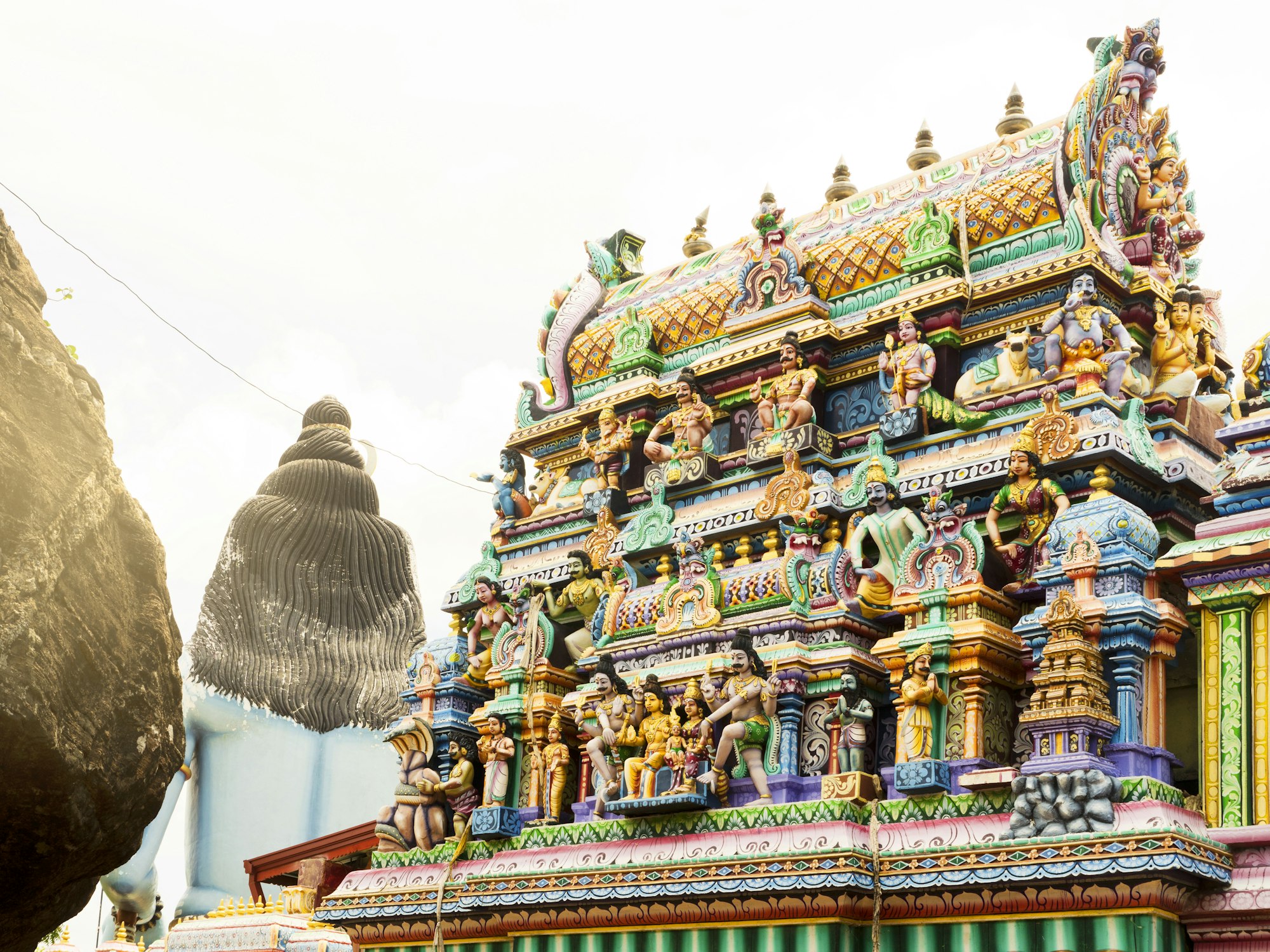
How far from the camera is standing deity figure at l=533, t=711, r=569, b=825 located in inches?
677

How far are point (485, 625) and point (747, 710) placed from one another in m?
5.31

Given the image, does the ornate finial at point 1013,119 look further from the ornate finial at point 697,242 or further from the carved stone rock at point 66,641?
the carved stone rock at point 66,641

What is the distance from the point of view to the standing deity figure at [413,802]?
18.3 metres

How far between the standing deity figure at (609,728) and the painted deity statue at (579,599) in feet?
6.77

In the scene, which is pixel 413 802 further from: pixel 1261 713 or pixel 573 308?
pixel 1261 713

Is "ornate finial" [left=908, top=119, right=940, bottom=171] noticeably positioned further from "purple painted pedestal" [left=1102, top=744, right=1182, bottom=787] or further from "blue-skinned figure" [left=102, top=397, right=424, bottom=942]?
"blue-skinned figure" [left=102, top=397, right=424, bottom=942]

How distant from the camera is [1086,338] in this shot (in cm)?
1551

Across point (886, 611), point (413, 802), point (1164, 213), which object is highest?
point (1164, 213)

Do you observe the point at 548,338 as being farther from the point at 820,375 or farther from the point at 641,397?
the point at 820,375

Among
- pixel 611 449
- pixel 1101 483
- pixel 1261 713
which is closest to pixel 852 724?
pixel 1101 483

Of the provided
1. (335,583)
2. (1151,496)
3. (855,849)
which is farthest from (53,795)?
(335,583)

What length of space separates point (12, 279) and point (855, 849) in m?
9.23

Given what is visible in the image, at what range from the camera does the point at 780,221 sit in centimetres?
1908

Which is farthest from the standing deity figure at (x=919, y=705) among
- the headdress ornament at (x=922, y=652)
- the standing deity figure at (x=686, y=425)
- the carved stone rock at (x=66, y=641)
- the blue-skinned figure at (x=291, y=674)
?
the blue-skinned figure at (x=291, y=674)
